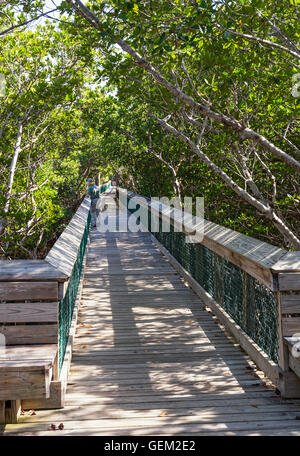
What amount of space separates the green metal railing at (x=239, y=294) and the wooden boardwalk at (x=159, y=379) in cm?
22

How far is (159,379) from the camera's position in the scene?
3.82 m

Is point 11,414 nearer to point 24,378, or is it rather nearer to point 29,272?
point 24,378

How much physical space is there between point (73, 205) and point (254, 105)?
15.4m

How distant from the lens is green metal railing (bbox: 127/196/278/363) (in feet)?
13.5

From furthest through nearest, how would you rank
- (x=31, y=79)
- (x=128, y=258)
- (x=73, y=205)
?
(x=73, y=205)
(x=31, y=79)
(x=128, y=258)

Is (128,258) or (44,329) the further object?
Result: (128,258)

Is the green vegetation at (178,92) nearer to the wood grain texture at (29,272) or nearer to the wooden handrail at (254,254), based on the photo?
the wooden handrail at (254,254)

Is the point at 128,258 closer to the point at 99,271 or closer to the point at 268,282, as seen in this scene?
the point at 99,271

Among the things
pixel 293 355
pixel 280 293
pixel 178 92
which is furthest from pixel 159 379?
pixel 178 92

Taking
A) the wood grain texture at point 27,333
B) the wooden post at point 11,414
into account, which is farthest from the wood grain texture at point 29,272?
Answer: the wooden post at point 11,414

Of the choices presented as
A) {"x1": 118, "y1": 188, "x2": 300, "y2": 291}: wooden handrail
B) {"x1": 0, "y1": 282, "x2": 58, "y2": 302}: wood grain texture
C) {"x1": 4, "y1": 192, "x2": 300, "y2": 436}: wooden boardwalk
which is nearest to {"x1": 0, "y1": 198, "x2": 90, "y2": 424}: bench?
{"x1": 0, "y1": 282, "x2": 58, "y2": 302}: wood grain texture

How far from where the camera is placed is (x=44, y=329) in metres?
3.25

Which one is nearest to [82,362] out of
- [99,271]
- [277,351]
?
[277,351]

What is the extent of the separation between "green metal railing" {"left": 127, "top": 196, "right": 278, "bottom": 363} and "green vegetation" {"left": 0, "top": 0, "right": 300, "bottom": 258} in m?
1.38
